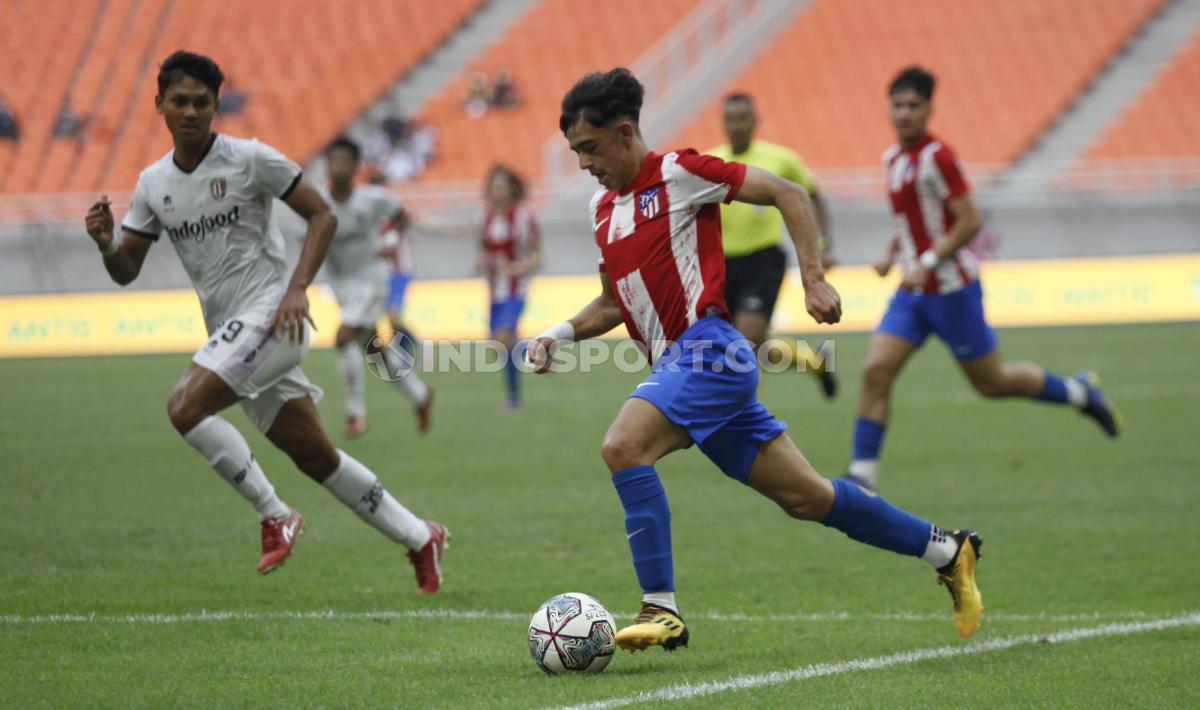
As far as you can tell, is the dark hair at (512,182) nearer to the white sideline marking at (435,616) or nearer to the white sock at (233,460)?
the white sock at (233,460)

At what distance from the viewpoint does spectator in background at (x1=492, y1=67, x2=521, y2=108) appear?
1237 inches

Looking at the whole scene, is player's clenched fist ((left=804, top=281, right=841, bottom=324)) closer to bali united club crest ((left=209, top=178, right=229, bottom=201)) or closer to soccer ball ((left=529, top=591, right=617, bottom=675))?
soccer ball ((left=529, top=591, right=617, bottom=675))

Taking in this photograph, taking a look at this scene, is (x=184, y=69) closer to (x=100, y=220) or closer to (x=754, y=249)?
(x=100, y=220)

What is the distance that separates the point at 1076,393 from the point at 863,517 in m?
5.56

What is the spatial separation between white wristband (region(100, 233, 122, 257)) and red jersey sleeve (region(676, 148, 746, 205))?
8.66ft

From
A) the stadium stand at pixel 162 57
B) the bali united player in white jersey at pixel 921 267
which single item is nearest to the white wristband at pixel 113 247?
the bali united player in white jersey at pixel 921 267

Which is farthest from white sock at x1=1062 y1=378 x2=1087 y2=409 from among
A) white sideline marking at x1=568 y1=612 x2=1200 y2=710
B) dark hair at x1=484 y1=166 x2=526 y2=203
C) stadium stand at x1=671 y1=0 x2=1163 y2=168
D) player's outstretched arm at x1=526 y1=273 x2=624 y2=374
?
stadium stand at x1=671 y1=0 x2=1163 y2=168

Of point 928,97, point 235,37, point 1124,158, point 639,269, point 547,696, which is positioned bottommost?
point 547,696

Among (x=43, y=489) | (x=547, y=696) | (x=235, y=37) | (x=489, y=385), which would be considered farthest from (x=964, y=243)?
(x=235, y=37)

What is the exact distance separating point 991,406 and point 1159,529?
695 cm

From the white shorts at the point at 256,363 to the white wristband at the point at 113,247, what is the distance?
1.81 ft

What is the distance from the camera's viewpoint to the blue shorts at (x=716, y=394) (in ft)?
17.4

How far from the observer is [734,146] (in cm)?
1085

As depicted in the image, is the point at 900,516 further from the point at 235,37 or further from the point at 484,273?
the point at 235,37
